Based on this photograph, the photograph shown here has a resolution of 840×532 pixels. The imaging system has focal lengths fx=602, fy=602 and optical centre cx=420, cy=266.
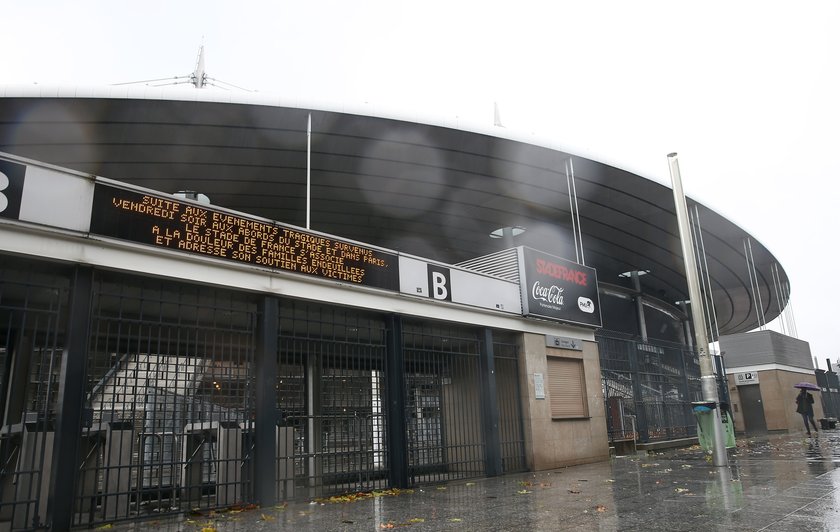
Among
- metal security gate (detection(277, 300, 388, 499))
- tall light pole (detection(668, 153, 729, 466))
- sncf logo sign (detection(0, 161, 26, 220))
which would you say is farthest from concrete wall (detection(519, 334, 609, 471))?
sncf logo sign (detection(0, 161, 26, 220))

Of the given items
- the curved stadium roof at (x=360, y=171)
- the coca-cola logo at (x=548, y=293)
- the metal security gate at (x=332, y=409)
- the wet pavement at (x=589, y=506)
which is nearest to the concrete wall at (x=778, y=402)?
the curved stadium roof at (x=360, y=171)

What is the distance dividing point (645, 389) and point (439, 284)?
9.77 meters

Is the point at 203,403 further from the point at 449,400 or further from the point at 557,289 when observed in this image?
the point at 557,289

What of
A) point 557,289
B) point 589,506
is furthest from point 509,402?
point 589,506

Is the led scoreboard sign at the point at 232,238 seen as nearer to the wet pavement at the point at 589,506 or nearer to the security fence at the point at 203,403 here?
the security fence at the point at 203,403

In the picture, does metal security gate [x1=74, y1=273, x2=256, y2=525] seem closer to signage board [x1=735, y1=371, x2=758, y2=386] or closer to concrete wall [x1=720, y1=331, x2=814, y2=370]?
concrete wall [x1=720, y1=331, x2=814, y2=370]

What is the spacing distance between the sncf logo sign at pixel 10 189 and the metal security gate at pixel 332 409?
369cm

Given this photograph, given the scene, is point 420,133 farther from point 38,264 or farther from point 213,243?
point 38,264

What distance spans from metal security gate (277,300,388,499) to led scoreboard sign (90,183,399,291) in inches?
28.9

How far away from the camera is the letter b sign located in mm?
11506

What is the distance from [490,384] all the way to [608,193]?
734 centimetres

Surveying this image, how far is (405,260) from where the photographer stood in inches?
438

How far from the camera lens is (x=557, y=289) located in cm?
1436

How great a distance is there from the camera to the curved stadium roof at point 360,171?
39.3 ft
